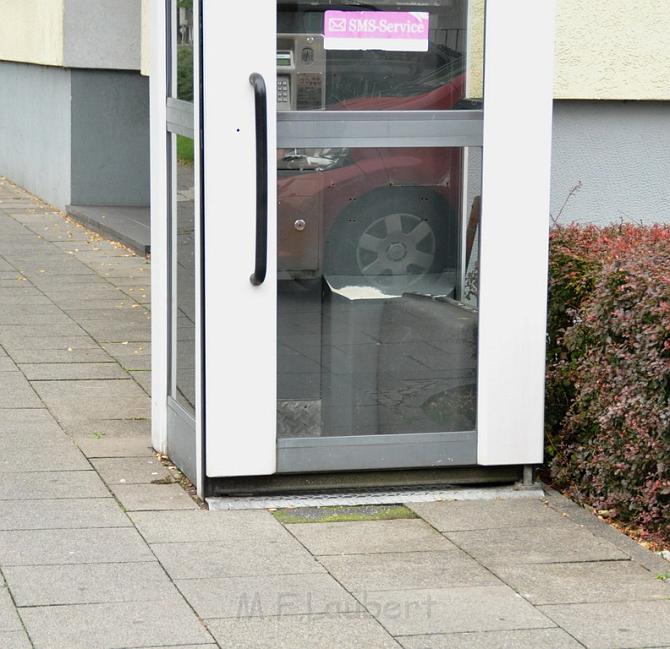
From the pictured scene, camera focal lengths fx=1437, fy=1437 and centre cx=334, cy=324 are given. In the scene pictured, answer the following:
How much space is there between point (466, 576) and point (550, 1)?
2.24 m

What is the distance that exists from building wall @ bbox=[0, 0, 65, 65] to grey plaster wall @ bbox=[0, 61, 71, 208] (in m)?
0.16

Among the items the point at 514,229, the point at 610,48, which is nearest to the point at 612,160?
the point at 610,48

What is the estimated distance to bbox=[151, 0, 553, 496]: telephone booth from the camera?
5.36 metres

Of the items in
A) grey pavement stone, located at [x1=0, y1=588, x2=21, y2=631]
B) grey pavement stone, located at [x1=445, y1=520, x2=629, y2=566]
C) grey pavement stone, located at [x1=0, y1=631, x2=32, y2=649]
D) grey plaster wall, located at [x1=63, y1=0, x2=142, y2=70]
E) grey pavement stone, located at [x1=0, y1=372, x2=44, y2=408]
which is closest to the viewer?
grey pavement stone, located at [x1=0, y1=631, x2=32, y2=649]

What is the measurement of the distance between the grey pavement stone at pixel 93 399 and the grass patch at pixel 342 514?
1735mm

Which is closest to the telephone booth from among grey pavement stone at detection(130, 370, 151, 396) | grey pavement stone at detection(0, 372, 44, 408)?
grey pavement stone at detection(0, 372, 44, 408)

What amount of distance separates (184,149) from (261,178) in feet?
1.95

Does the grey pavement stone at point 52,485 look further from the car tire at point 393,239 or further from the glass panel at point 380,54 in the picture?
the glass panel at point 380,54

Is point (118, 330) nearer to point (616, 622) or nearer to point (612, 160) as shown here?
point (612, 160)

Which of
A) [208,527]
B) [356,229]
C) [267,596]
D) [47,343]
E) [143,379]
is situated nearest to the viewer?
[267,596]

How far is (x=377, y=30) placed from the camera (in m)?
5.48

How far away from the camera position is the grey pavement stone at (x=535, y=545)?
5078 mm

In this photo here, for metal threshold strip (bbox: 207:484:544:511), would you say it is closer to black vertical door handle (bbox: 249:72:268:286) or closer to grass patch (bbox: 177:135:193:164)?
black vertical door handle (bbox: 249:72:268:286)

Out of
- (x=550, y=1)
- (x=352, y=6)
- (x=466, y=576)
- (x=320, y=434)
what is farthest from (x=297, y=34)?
(x=466, y=576)
